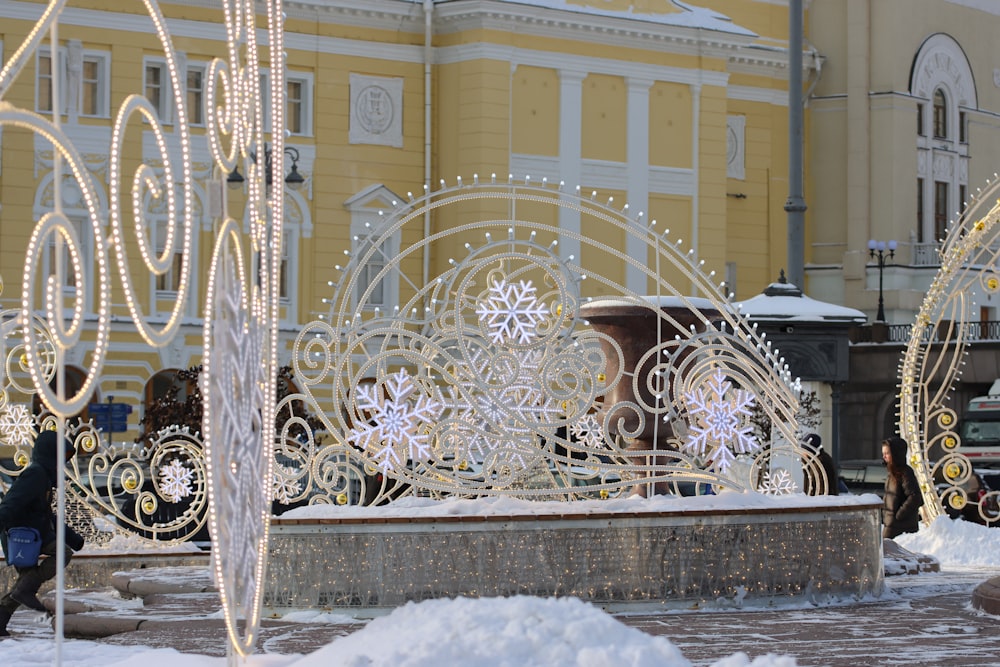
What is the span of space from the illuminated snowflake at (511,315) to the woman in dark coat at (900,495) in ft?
13.8

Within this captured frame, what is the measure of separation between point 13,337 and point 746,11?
24771mm

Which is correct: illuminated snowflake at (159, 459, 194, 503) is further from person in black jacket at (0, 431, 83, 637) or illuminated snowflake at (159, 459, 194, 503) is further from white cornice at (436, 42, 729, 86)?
white cornice at (436, 42, 729, 86)

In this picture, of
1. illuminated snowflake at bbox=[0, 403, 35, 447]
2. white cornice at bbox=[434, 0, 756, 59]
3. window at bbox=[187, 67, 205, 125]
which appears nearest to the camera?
illuminated snowflake at bbox=[0, 403, 35, 447]

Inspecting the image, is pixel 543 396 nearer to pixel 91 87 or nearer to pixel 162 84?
pixel 162 84

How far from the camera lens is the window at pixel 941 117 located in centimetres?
4191

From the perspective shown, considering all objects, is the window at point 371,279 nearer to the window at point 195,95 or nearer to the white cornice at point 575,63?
the window at point 195,95

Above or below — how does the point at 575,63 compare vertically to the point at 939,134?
above

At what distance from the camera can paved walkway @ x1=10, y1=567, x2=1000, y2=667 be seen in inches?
334

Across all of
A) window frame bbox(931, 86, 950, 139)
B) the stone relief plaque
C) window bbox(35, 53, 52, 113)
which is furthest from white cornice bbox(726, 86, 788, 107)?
window bbox(35, 53, 52, 113)

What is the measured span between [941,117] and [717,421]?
107 ft

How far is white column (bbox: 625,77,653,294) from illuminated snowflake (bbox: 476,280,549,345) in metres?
24.6

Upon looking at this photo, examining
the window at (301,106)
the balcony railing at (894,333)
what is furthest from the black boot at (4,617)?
the balcony railing at (894,333)

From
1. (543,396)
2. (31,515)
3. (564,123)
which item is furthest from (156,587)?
(564,123)

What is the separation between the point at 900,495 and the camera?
574 inches
